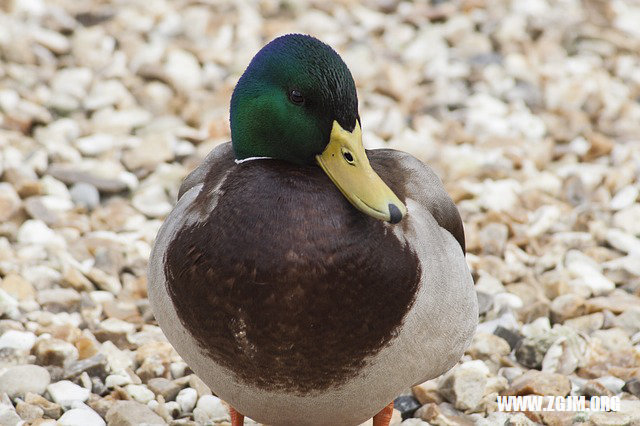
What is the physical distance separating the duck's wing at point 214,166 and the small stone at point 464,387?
3.82 ft

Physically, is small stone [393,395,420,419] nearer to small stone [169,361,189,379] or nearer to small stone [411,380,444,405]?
small stone [411,380,444,405]

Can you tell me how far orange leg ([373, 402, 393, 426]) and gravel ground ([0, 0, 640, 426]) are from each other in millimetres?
216

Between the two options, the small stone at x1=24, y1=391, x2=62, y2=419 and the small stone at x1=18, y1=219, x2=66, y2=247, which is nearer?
the small stone at x1=24, y1=391, x2=62, y2=419

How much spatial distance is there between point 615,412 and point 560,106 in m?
3.13

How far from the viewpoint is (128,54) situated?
21.9 ft

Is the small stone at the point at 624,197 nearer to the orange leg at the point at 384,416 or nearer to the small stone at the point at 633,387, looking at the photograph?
the small stone at the point at 633,387

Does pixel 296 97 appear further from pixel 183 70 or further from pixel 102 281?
pixel 183 70

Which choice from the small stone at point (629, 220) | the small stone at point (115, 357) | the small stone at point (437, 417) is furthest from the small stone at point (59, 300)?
the small stone at point (629, 220)

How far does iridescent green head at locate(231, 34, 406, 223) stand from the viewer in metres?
2.98

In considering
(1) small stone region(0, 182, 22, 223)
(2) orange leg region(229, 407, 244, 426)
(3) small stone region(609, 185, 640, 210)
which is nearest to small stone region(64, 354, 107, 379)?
(2) orange leg region(229, 407, 244, 426)

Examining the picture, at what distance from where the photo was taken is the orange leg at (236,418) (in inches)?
140

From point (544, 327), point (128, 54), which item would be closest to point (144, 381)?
point (544, 327)

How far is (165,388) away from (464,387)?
107 centimetres

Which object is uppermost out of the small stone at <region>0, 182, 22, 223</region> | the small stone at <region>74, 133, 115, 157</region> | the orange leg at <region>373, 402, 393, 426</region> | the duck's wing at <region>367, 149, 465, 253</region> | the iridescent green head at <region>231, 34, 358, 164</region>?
the iridescent green head at <region>231, 34, 358, 164</region>
